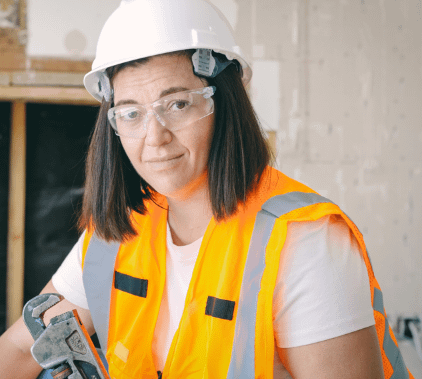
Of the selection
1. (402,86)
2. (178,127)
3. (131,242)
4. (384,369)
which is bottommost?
Answer: (384,369)

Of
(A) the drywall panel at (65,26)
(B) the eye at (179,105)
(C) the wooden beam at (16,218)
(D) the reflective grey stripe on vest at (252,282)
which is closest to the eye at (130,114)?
(B) the eye at (179,105)

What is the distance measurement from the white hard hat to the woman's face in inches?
1.7

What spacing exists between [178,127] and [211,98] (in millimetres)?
140

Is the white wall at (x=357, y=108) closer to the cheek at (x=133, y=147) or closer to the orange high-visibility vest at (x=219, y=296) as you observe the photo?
the orange high-visibility vest at (x=219, y=296)

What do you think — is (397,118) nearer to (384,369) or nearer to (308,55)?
(308,55)

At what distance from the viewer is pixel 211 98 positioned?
110cm

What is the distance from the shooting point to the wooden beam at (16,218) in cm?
249

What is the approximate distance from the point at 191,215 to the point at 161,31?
62 centimetres

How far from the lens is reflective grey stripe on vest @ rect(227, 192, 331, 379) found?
3.25 feet

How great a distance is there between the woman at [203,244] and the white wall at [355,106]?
1.16 meters

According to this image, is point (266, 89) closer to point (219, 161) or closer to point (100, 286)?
point (219, 161)

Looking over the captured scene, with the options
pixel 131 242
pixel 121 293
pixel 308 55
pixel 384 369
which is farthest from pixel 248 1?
pixel 384 369

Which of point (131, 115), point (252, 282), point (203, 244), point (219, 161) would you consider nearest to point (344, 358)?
point (252, 282)

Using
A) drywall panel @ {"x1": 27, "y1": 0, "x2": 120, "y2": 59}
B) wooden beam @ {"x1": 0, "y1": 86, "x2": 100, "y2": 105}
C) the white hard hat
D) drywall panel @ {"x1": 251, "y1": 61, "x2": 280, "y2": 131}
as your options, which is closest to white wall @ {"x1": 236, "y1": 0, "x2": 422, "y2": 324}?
drywall panel @ {"x1": 251, "y1": 61, "x2": 280, "y2": 131}
